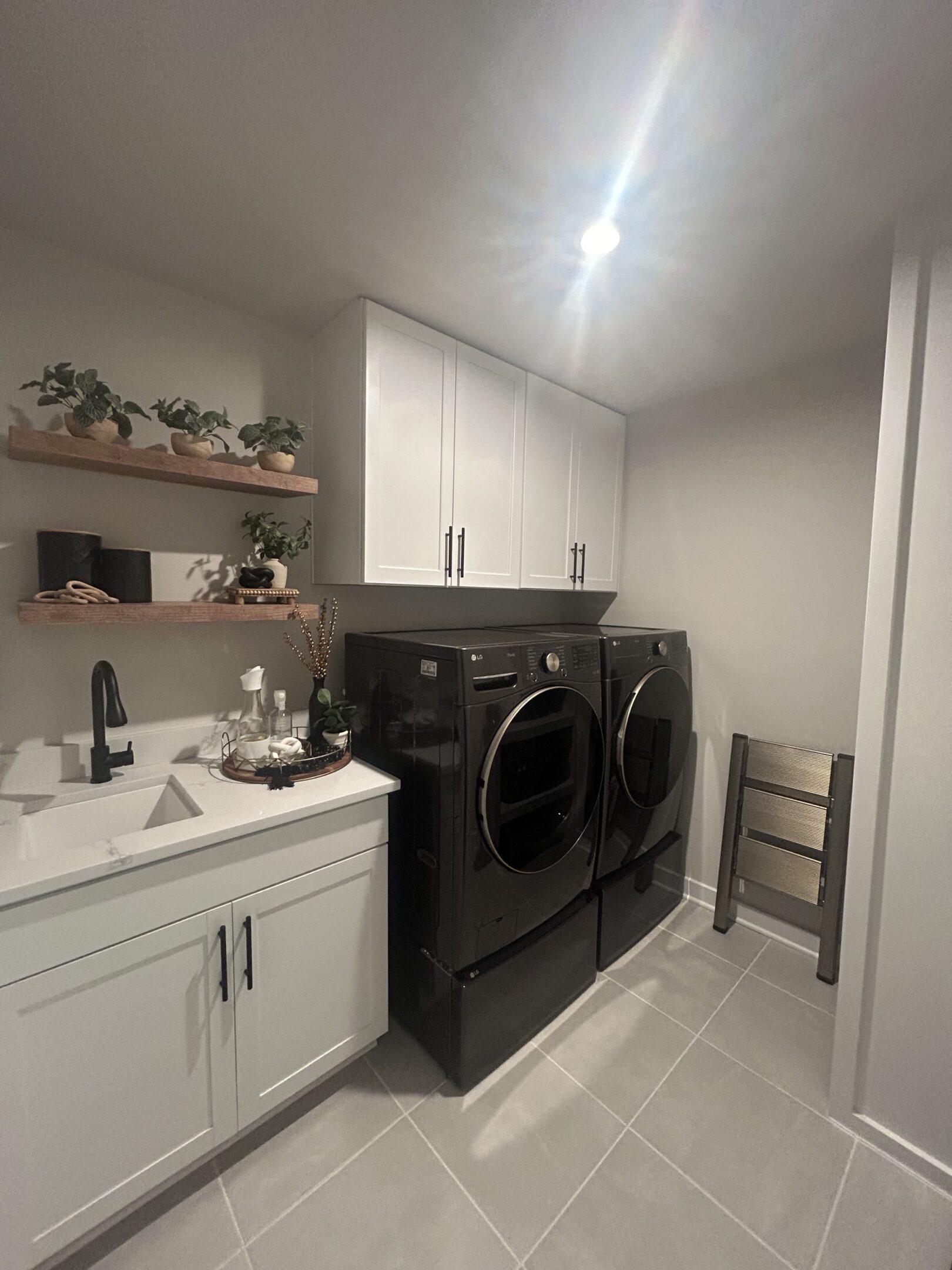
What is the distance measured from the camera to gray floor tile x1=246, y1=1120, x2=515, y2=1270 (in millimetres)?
1052

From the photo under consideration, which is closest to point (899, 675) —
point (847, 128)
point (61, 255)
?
point (847, 128)

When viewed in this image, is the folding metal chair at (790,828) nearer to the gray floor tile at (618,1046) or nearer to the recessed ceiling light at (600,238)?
the gray floor tile at (618,1046)

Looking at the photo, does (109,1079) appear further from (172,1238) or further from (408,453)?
(408,453)

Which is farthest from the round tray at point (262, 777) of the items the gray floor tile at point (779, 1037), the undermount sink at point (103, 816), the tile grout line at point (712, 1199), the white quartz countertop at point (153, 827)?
the gray floor tile at point (779, 1037)

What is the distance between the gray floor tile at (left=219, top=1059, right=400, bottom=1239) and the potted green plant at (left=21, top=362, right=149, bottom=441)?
6.04ft

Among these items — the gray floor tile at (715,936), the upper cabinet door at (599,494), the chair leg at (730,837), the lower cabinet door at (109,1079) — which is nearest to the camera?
the lower cabinet door at (109,1079)

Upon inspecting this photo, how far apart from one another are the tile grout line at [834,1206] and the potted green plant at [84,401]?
2503 mm

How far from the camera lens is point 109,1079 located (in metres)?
1.02

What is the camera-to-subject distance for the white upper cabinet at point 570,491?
2078mm

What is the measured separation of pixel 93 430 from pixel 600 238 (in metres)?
1.35

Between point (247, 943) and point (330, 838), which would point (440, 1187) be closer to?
point (247, 943)

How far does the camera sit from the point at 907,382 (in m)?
1.19

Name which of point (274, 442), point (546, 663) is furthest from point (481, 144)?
point (546, 663)

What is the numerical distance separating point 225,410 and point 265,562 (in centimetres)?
52
